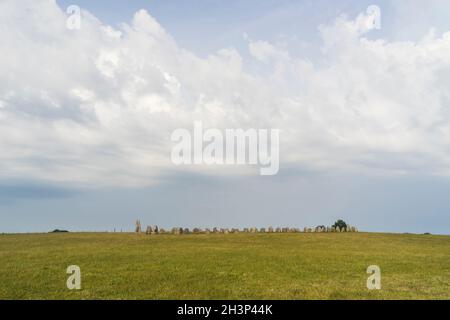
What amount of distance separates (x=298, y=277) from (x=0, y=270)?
65.8ft

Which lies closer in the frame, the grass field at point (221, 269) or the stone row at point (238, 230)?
the grass field at point (221, 269)

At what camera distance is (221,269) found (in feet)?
85.6

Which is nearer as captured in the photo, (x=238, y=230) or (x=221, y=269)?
(x=221, y=269)

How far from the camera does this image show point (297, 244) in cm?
4341

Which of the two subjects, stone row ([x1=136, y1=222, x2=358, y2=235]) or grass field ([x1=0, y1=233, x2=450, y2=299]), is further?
stone row ([x1=136, y1=222, x2=358, y2=235])

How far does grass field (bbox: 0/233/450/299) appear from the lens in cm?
2008

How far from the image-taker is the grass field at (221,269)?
65.9 ft

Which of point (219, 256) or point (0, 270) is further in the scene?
point (219, 256)

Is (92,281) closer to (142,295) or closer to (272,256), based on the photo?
(142,295)
